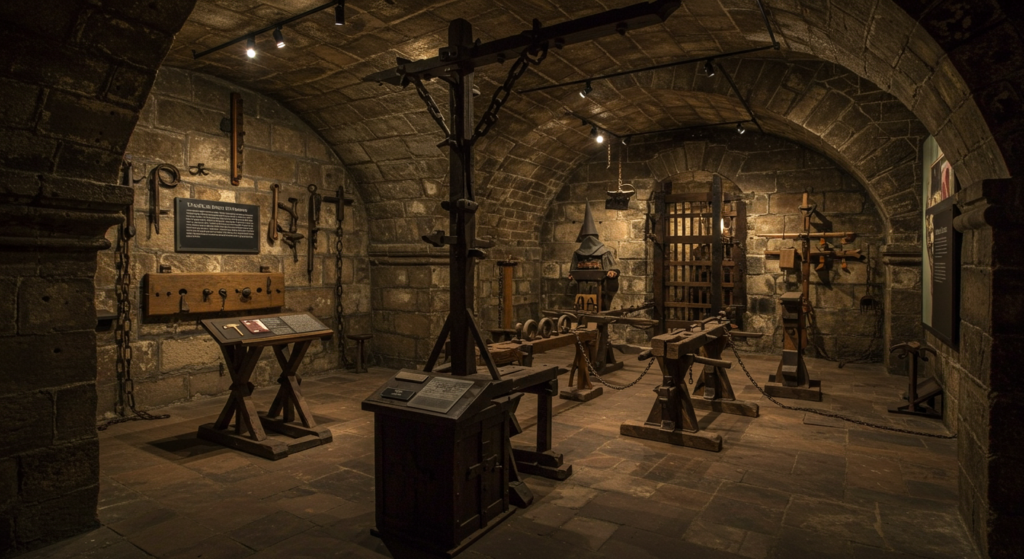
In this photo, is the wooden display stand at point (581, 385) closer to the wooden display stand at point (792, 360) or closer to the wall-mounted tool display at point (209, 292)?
the wooden display stand at point (792, 360)

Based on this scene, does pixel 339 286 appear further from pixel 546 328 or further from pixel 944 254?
pixel 944 254

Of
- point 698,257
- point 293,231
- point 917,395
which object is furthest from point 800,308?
point 293,231

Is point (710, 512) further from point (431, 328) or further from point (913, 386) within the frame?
point (431, 328)

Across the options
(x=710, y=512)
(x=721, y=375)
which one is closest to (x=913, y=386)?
(x=721, y=375)

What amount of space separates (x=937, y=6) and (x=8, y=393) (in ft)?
15.6

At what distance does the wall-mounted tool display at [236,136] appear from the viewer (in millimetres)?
6438

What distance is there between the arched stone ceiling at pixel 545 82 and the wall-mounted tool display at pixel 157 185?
43.5 inches

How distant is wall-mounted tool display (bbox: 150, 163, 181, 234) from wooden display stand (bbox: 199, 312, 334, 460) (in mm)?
1956

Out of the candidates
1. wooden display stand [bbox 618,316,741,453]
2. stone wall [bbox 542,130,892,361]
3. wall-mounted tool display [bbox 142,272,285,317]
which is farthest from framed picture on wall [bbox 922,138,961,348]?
wall-mounted tool display [bbox 142,272,285,317]

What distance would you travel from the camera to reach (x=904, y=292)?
6.90 m

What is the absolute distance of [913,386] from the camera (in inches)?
217

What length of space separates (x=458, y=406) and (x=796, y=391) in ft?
15.4

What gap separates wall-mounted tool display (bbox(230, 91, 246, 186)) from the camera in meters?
6.44

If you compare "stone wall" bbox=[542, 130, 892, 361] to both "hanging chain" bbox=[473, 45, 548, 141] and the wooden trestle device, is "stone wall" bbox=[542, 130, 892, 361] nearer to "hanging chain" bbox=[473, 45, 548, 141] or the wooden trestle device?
the wooden trestle device
